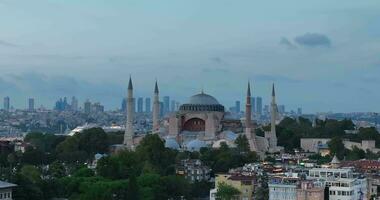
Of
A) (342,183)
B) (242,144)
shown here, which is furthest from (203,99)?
(342,183)

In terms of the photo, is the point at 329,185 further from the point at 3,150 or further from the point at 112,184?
the point at 3,150

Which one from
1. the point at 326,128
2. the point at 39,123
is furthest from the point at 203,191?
the point at 39,123

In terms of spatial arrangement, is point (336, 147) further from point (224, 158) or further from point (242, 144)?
point (224, 158)

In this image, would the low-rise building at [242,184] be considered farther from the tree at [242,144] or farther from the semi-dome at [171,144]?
the semi-dome at [171,144]

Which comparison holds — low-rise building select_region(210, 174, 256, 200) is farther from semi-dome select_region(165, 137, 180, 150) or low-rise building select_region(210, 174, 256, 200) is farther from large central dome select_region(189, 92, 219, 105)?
large central dome select_region(189, 92, 219, 105)

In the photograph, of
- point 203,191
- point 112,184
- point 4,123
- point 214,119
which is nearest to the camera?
point 112,184

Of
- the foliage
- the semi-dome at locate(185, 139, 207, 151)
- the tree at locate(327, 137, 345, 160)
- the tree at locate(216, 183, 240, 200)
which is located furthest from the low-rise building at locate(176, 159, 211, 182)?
the tree at locate(327, 137, 345, 160)

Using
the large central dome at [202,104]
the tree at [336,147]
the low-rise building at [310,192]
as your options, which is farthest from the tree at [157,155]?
the large central dome at [202,104]
